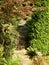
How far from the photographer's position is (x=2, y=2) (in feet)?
18.8

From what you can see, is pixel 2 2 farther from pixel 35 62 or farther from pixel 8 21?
pixel 35 62

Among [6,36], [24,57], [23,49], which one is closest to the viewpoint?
[6,36]

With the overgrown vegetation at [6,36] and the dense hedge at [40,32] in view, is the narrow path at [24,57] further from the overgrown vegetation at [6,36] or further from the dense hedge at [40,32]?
the overgrown vegetation at [6,36]

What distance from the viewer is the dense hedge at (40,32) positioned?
305 inches

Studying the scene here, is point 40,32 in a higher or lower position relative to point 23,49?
higher

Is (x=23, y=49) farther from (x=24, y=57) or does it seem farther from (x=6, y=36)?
(x=6, y=36)

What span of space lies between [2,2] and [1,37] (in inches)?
57.1

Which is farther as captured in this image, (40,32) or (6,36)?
(40,32)

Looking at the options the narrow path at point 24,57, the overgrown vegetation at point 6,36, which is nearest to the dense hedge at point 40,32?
the narrow path at point 24,57

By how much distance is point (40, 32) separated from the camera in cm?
785

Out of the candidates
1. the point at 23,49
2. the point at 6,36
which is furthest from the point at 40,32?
the point at 6,36

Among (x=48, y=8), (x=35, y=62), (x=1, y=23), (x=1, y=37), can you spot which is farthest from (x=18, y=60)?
(x=48, y=8)

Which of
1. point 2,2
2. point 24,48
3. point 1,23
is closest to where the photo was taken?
point 2,2

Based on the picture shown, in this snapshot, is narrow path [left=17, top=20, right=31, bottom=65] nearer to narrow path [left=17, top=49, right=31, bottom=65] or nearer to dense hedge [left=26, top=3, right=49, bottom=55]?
narrow path [left=17, top=49, right=31, bottom=65]
